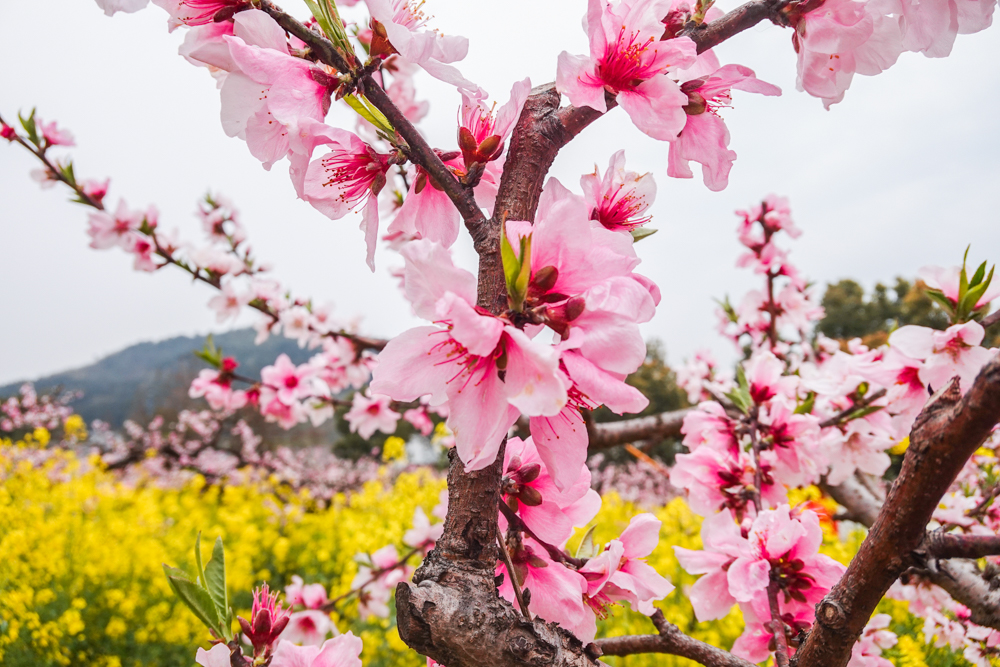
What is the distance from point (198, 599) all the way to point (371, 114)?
589 mm

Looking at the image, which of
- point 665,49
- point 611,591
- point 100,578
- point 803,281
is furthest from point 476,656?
point 100,578

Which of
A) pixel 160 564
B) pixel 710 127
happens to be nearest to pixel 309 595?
pixel 160 564

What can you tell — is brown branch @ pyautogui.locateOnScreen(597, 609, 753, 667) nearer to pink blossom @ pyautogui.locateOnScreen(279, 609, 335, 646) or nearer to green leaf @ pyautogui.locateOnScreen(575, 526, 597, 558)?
green leaf @ pyautogui.locateOnScreen(575, 526, 597, 558)

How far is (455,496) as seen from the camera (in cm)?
51

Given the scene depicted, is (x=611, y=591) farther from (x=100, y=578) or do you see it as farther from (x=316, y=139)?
(x=100, y=578)

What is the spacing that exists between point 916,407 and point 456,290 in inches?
47.3

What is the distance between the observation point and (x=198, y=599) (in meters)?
0.62

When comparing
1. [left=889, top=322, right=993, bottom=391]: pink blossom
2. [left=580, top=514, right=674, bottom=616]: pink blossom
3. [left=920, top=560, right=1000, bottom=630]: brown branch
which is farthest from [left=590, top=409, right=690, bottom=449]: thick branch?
[left=580, top=514, right=674, bottom=616]: pink blossom

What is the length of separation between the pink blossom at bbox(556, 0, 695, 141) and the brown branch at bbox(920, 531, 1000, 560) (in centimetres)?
48

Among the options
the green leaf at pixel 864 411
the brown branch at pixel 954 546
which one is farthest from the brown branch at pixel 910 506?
the green leaf at pixel 864 411

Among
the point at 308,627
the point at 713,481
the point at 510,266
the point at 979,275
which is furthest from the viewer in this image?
the point at 308,627

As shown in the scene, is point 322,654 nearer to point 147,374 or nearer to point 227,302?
point 227,302

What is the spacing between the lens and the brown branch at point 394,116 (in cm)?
54

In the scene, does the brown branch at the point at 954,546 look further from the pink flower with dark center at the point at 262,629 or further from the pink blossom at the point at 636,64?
the pink flower with dark center at the point at 262,629
